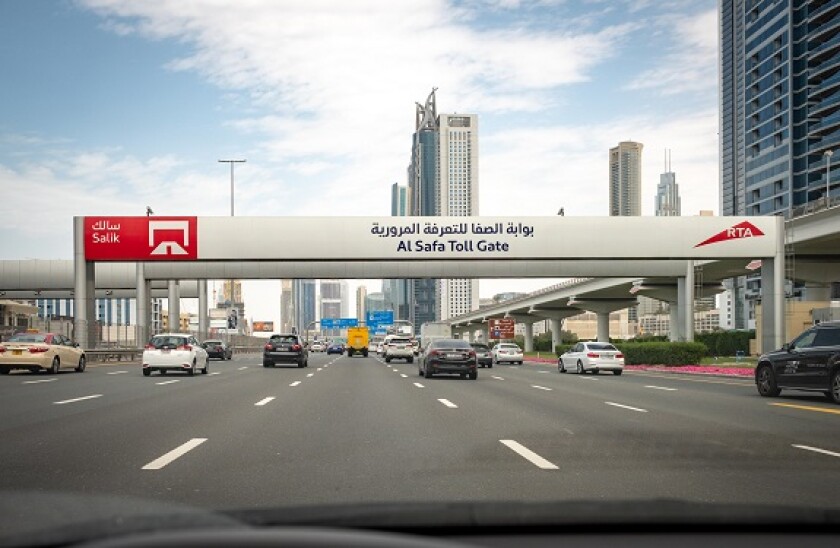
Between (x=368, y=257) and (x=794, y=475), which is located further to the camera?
(x=368, y=257)

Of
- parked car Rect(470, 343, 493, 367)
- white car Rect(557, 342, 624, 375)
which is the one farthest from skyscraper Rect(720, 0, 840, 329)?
white car Rect(557, 342, 624, 375)

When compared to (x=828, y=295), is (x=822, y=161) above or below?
above

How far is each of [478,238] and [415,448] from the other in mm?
31926

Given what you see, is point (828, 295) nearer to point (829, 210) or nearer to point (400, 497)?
point (829, 210)

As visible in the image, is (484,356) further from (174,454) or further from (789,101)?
(789,101)

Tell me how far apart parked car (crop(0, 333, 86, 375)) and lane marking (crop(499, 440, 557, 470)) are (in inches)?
905

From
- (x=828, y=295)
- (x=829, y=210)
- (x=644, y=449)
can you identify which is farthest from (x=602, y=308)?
(x=644, y=449)

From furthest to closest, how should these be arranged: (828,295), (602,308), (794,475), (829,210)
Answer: (602,308) → (828,295) → (829,210) → (794,475)

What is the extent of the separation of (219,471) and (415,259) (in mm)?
34283

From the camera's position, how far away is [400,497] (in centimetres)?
687

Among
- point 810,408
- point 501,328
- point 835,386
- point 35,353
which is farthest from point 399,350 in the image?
point 810,408

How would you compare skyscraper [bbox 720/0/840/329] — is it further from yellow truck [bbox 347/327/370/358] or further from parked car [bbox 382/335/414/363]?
parked car [bbox 382/335/414/363]

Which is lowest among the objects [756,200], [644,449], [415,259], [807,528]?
[644,449]

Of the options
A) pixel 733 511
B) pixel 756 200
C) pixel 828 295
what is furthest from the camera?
pixel 756 200
